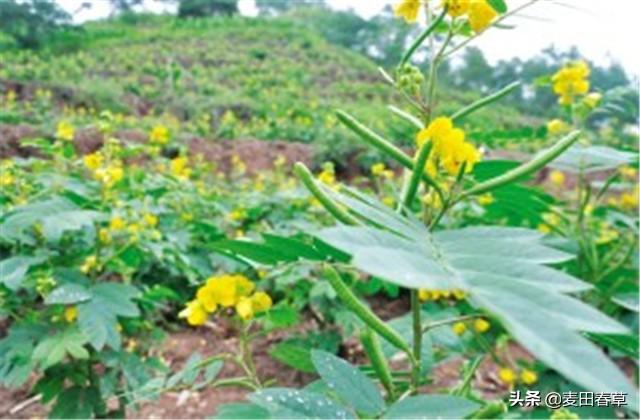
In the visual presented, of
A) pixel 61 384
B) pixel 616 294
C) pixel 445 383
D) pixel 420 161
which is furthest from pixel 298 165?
pixel 445 383

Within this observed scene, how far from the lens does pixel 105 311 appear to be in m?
1.29

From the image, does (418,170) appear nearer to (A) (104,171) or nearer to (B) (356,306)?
(B) (356,306)

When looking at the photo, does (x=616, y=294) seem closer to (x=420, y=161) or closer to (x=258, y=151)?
(x=420, y=161)

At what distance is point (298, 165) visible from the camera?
0.49 m

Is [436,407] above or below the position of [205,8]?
below

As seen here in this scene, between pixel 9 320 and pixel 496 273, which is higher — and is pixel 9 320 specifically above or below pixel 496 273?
below

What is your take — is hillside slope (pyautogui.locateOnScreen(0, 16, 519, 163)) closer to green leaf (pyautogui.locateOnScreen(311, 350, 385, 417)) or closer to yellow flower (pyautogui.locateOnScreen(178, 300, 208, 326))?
yellow flower (pyautogui.locateOnScreen(178, 300, 208, 326))

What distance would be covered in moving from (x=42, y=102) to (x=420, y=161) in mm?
6945

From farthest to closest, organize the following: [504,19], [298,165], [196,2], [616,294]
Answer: [196,2] < [616,294] < [504,19] < [298,165]

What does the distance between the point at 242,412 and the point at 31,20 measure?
37.8 ft

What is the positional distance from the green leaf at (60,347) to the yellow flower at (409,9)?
0.80 meters

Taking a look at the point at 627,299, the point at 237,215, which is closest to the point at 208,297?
the point at 627,299

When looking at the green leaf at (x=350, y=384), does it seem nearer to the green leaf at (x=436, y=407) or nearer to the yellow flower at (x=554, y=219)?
the green leaf at (x=436, y=407)

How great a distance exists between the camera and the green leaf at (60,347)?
1258 mm
